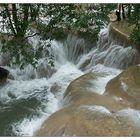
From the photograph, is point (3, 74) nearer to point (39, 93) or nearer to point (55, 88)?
point (39, 93)

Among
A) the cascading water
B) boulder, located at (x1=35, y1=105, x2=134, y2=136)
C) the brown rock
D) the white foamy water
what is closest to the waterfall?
the cascading water

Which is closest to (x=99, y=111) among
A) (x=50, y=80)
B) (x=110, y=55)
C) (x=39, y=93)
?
(x=39, y=93)

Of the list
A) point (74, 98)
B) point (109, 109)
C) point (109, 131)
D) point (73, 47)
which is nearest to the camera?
point (109, 131)

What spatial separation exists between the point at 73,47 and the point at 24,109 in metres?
3.07

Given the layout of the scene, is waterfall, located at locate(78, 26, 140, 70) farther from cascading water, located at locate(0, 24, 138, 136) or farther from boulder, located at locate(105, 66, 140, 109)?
boulder, located at locate(105, 66, 140, 109)

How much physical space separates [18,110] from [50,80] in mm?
1604

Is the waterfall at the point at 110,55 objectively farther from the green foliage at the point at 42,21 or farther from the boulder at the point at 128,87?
the green foliage at the point at 42,21

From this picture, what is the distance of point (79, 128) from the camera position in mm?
4051

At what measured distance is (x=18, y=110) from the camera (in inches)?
228

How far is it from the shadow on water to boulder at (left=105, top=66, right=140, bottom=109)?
1135 mm

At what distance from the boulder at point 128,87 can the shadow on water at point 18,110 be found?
113 centimetres

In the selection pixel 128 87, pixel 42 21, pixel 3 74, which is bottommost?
pixel 3 74

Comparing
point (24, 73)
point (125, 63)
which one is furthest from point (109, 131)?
point (24, 73)

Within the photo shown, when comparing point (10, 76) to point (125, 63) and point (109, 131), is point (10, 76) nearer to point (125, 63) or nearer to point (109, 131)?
point (125, 63)
